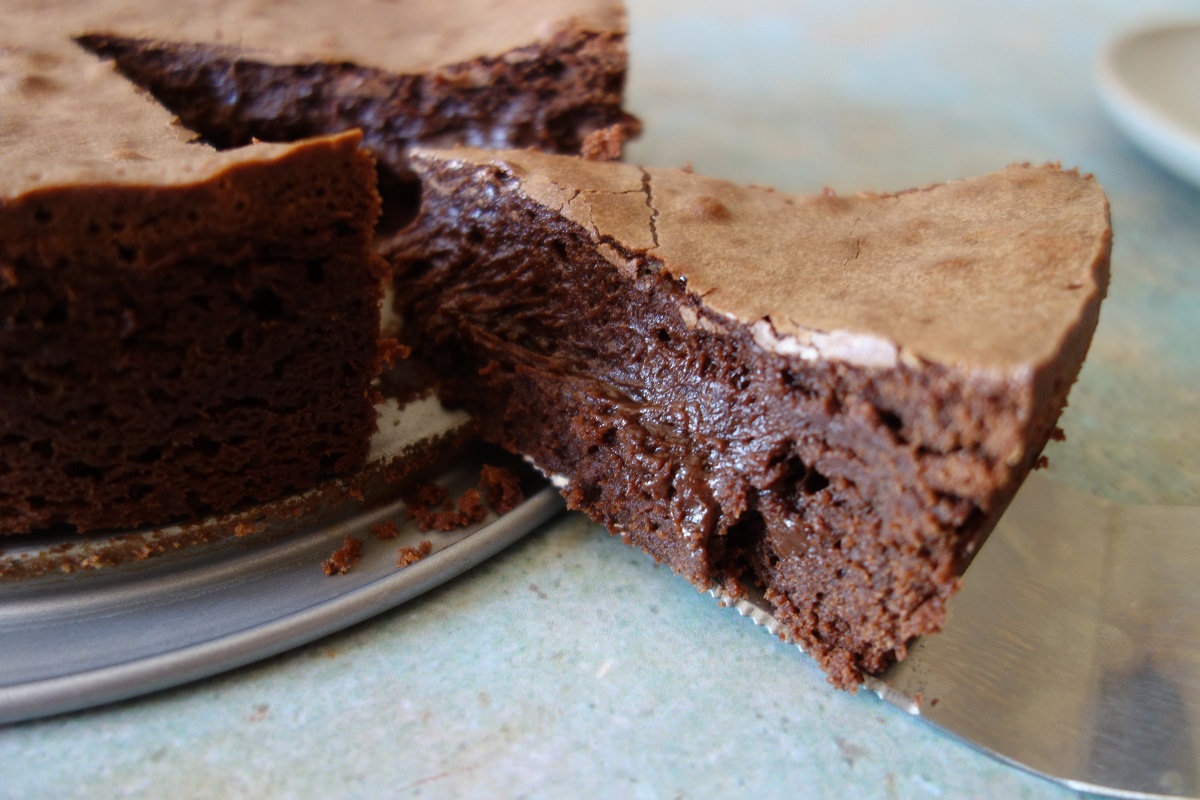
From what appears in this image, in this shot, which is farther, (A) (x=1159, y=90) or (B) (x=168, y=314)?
(A) (x=1159, y=90)

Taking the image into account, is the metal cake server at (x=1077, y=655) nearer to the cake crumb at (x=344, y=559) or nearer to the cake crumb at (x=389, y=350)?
the cake crumb at (x=344, y=559)

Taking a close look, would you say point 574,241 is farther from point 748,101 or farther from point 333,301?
point 748,101

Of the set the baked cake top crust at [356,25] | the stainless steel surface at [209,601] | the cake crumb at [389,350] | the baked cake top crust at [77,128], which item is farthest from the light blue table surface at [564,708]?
the baked cake top crust at [356,25]

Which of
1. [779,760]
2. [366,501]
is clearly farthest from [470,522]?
[779,760]

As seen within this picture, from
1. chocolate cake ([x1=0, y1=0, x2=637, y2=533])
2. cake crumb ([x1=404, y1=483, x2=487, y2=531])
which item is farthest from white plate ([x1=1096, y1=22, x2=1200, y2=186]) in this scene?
cake crumb ([x1=404, y1=483, x2=487, y2=531])

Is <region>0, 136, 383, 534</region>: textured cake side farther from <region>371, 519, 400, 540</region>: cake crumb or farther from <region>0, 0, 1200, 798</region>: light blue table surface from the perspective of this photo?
<region>0, 0, 1200, 798</region>: light blue table surface

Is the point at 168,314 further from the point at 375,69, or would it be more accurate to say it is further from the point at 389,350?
the point at 375,69

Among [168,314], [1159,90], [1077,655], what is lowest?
[1077,655]

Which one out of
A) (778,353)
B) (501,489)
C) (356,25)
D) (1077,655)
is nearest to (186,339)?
(501,489)
